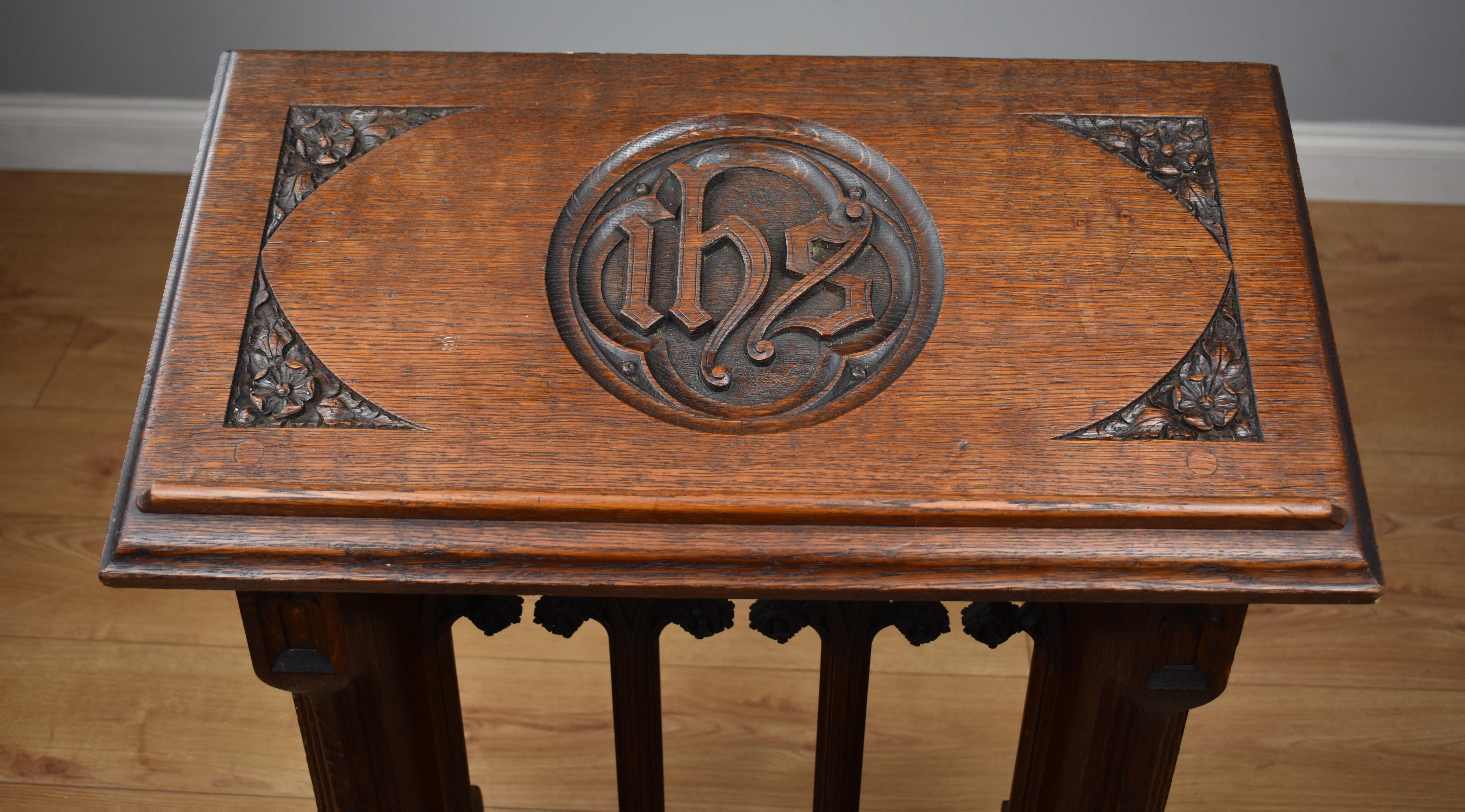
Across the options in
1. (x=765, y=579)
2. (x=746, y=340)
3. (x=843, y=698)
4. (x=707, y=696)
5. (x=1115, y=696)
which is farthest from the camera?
(x=707, y=696)

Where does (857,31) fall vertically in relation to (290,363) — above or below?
above

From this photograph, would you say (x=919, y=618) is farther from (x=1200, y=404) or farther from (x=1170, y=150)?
(x=1170, y=150)

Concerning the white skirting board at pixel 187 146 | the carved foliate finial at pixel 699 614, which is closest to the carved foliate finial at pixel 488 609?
the carved foliate finial at pixel 699 614

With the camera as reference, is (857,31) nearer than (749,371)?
No

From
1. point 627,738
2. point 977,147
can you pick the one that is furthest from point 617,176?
point 627,738

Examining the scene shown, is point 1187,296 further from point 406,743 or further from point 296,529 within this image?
point 406,743

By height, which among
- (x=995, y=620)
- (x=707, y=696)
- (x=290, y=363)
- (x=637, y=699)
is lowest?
(x=707, y=696)

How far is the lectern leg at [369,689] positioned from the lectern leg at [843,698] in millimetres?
335

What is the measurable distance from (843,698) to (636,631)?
20 centimetres

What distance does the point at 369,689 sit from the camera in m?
1.14

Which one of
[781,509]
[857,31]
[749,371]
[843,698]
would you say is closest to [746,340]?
[749,371]

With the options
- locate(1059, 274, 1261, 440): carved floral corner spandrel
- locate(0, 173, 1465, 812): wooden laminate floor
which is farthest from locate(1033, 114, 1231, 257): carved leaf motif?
locate(0, 173, 1465, 812): wooden laminate floor

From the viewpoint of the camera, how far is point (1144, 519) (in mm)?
885

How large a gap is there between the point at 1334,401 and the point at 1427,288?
143 centimetres
